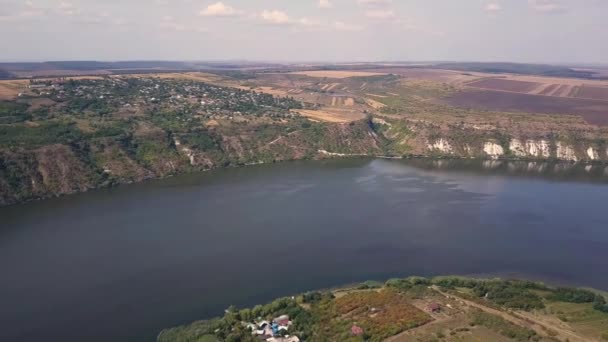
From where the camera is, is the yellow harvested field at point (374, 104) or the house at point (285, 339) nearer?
the house at point (285, 339)

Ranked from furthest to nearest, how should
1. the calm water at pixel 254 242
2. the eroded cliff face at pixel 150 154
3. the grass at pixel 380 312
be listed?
the eroded cliff face at pixel 150 154
the calm water at pixel 254 242
the grass at pixel 380 312

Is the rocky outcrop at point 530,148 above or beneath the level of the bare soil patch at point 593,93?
beneath

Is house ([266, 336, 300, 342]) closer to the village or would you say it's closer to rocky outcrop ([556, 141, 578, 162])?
the village

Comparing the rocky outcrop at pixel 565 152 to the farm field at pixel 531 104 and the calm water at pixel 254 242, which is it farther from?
the calm water at pixel 254 242

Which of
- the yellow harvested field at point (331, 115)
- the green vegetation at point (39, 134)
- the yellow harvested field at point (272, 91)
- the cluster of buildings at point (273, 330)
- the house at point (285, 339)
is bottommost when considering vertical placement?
the house at point (285, 339)

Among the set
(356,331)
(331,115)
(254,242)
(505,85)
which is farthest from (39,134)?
(505,85)

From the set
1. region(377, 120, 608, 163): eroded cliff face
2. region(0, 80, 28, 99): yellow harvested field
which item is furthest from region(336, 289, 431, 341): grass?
region(0, 80, 28, 99): yellow harvested field

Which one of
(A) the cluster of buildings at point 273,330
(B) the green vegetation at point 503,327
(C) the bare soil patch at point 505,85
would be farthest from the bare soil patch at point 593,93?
(A) the cluster of buildings at point 273,330
